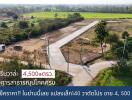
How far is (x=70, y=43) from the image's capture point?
57.8 feet

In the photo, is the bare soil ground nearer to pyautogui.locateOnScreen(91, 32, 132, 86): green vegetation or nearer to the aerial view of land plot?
the aerial view of land plot

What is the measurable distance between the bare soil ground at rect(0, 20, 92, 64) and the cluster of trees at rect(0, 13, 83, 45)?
0.28 meters

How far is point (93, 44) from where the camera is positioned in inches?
680

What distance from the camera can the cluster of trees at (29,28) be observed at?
53.7 ft

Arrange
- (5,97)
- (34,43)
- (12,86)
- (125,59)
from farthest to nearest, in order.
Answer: (34,43)
(125,59)
(12,86)
(5,97)

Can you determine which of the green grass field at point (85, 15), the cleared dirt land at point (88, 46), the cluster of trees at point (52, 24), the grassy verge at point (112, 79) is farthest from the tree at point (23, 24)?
the grassy verge at point (112, 79)

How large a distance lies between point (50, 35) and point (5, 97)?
32.3ft

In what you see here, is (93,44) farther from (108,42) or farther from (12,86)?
(12,86)

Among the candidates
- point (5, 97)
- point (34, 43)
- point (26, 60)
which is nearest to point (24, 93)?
point (5, 97)

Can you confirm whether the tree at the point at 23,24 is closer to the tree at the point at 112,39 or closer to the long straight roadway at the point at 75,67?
the long straight roadway at the point at 75,67

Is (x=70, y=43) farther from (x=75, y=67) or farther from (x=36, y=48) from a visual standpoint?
(x=75, y=67)

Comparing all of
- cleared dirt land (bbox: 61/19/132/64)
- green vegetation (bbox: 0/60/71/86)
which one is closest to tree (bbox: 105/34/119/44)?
cleared dirt land (bbox: 61/19/132/64)

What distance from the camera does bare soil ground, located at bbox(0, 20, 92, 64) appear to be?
46.6ft

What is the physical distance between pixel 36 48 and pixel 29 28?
2.49m
